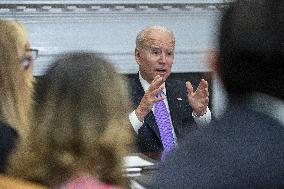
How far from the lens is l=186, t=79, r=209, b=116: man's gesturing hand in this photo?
3.05m

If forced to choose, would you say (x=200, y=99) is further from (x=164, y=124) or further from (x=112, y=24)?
(x=112, y=24)

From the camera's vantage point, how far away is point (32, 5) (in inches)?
176

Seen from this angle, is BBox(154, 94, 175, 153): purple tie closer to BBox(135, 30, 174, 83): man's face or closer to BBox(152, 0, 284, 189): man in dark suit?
BBox(135, 30, 174, 83): man's face

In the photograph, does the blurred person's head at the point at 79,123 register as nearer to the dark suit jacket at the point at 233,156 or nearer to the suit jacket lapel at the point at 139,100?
the dark suit jacket at the point at 233,156

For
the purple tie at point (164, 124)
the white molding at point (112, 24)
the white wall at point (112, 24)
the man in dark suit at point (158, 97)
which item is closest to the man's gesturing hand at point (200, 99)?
the man in dark suit at point (158, 97)

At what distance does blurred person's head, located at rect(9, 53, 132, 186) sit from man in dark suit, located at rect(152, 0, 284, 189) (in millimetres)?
279

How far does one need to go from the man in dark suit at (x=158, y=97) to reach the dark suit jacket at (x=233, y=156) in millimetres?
1679

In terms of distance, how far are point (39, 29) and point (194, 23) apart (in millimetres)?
1136

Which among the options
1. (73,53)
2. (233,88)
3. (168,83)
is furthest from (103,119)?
(168,83)

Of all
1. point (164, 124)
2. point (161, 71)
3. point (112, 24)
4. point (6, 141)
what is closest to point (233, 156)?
point (6, 141)

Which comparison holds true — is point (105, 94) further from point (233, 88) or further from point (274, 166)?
point (274, 166)

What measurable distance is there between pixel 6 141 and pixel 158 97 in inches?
43.7

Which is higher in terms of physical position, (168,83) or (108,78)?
(108,78)

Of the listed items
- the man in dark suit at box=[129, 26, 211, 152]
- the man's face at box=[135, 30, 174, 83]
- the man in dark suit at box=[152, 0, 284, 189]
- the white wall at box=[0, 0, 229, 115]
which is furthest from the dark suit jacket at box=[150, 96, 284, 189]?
the white wall at box=[0, 0, 229, 115]
